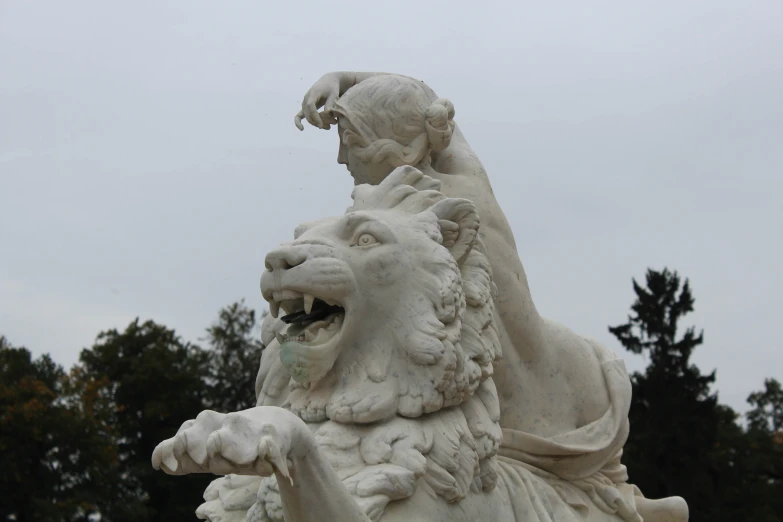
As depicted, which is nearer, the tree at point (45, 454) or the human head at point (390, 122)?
the human head at point (390, 122)

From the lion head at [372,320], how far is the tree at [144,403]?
17120 millimetres

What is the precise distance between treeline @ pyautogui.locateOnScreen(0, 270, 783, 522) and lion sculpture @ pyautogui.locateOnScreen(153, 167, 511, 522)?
647 inches

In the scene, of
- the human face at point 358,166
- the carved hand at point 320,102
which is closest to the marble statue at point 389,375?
the human face at point 358,166

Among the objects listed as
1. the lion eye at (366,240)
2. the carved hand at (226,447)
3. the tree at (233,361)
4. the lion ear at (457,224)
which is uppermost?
the tree at (233,361)

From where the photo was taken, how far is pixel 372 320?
4215mm

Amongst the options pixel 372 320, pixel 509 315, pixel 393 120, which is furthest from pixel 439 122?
pixel 372 320

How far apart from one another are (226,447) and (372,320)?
1.23 meters

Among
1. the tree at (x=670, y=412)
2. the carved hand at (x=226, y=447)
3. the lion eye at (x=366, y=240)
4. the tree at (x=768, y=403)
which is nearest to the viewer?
the carved hand at (x=226, y=447)

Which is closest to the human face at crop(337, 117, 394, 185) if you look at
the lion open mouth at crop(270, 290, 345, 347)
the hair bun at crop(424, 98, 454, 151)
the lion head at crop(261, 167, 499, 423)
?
the hair bun at crop(424, 98, 454, 151)

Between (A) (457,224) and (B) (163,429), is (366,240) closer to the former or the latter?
(A) (457,224)

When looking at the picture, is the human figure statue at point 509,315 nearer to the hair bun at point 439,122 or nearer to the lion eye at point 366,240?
the hair bun at point 439,122

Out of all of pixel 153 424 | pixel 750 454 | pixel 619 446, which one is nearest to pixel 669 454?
pixel 750 454

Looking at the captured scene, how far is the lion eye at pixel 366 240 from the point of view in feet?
13.8

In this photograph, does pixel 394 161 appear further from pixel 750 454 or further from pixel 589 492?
pixel 750 454
